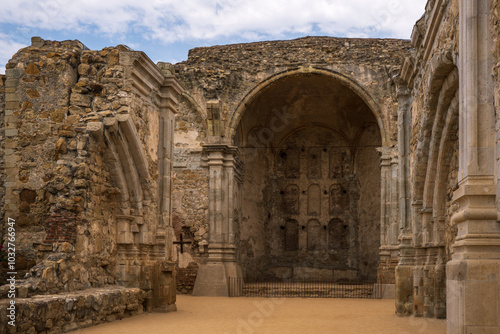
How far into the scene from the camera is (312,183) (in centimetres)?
2392

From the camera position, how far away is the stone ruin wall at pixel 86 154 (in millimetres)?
9914

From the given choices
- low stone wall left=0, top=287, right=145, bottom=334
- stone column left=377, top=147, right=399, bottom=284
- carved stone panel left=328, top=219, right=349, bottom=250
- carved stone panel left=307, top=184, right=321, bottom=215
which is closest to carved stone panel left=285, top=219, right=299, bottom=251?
carved stone panel left=307, top=184, right=321, bottom=215

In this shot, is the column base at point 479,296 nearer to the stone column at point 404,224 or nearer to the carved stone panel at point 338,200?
the stone column at point 404,224

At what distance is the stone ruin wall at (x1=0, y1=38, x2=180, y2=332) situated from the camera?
9.91 m

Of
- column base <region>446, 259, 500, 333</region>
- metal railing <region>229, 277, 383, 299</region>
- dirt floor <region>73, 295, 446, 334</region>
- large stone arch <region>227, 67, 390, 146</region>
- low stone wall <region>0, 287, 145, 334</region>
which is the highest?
large stone arch <region>227, 67, 390, 146</region>

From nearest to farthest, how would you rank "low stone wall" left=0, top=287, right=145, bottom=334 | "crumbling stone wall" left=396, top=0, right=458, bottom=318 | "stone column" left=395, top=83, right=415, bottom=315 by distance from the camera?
1. "low stone wall" left=0, top=287, right=145, bottom=334
2. "crumbling stone wall" left=396, top=0, right=458, bottom=318
3. "stone column" left=395, top=83, right=415, bottom=315

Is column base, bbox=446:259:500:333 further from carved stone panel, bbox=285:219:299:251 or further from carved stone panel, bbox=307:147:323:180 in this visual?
carved stone panel, bbox=307:147:323:180

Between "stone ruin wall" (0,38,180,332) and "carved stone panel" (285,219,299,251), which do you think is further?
"carved stone panel" (285,219,299,251)

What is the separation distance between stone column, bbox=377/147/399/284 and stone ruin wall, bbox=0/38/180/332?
809 centimetres

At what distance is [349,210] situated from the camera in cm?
Result: 2328

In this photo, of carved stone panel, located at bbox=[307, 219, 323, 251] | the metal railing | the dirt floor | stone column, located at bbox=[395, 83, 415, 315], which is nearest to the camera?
the dirt floor

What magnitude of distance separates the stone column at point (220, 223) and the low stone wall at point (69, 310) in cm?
713

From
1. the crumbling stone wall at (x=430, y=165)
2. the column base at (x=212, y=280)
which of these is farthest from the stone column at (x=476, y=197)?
the column base at (x=212, y=280)

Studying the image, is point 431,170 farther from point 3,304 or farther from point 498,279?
point 3,304
